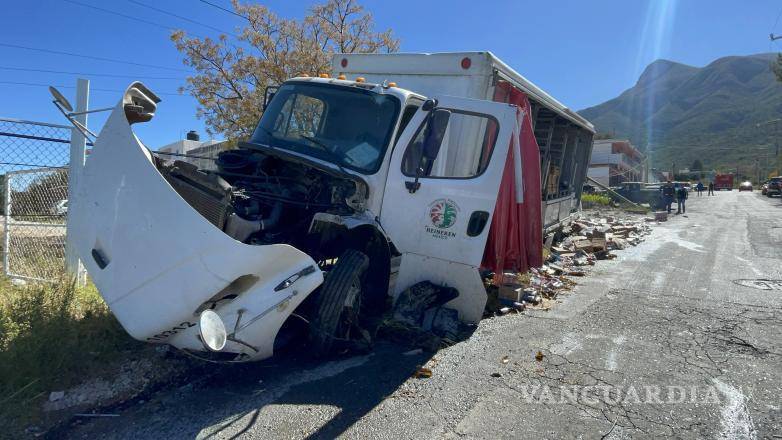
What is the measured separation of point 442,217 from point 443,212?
0.16 feet

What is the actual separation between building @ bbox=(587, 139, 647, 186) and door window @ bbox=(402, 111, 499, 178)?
44494 millimetres

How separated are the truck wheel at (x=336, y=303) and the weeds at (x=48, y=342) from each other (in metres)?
1.64

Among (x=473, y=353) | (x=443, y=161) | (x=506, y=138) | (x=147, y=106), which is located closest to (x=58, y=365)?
(x=147, y=106)

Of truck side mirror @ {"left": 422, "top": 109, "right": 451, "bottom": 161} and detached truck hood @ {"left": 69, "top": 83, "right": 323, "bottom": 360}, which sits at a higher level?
truck side mirror @ {"left": 422, "top": 109, "right": 451, "bottom": 161}

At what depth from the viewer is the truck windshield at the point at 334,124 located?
4.86 m

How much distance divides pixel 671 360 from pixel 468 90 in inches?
135

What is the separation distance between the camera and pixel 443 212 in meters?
4.91

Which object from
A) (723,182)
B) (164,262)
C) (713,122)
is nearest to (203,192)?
(164,262)

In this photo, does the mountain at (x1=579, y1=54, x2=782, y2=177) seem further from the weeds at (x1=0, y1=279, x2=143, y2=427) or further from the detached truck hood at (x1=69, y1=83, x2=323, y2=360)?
the detached truck hood at (x1=69, y1=83, x2=323, y2=360)

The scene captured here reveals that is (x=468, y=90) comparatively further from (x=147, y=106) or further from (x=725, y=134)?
(x=725, y=134)

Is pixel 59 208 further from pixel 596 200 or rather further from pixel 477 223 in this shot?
pixel 596 200

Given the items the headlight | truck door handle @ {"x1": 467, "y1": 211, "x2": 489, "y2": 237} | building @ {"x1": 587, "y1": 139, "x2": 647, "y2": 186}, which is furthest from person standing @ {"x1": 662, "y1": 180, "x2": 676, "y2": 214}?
the headlight

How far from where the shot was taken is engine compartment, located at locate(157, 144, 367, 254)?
4213mm

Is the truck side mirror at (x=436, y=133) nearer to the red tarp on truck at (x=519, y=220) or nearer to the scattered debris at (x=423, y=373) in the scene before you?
the red tarp on truck at (x=519, y=220)
